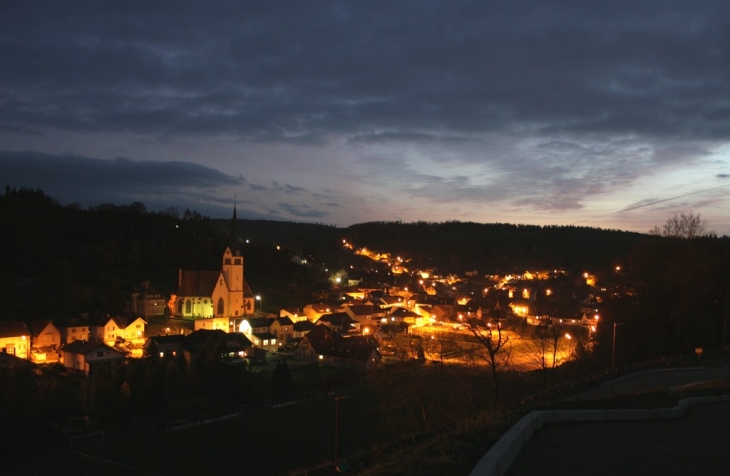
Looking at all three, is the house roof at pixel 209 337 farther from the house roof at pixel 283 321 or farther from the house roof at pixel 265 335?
the house roof at pixel 283 321

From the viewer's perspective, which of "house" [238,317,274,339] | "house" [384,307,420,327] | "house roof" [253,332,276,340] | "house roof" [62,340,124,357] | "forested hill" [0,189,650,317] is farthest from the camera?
"house" [384,307,420,327]

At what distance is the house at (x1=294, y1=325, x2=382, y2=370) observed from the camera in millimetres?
32541

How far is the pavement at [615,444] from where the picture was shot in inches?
216

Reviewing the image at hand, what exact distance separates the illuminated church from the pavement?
4044 centimetres

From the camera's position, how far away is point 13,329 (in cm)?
2961

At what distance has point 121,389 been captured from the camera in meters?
22.6

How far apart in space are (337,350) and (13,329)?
63.4 ft

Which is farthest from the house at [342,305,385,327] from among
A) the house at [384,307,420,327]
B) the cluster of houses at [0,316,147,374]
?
the cluster of houses at [0,316,147,374]

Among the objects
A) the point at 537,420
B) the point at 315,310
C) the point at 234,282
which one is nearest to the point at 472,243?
the point at 315,310

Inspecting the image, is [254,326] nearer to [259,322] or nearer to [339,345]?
[259,322]

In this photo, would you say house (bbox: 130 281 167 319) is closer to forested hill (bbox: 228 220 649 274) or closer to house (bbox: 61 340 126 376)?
house (bbox: 61 340 126 376)

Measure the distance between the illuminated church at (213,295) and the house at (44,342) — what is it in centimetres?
1313

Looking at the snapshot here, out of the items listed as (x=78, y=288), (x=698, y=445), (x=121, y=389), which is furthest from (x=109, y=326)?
(x=698, y=445)

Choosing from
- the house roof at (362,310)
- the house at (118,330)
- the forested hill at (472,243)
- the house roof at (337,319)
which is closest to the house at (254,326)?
the house roof at (337,319)
